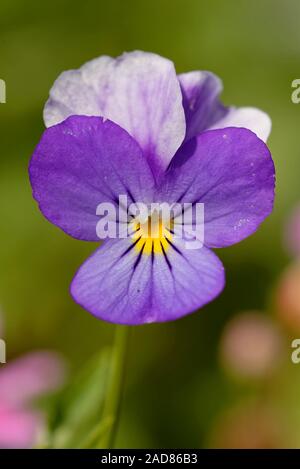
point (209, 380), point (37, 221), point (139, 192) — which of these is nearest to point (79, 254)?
point (37, 221)

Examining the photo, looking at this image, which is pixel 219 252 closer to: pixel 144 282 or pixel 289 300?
pixel 289 300

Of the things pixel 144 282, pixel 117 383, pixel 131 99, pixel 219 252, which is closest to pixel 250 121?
pixel 131 99

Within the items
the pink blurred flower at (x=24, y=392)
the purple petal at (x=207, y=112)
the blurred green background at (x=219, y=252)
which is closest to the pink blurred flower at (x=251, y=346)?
the blurred green background at (x=219, y=252)

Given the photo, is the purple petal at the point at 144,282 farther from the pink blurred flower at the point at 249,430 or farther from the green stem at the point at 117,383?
the pink blurred flower at the point at 249,430

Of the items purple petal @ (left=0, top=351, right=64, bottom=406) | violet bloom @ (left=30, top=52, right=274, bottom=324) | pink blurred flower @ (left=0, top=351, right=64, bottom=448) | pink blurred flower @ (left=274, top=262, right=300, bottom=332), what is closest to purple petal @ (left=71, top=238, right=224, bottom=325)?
violet bloom @ (left=30, top=52, right=274, bottom=324)
